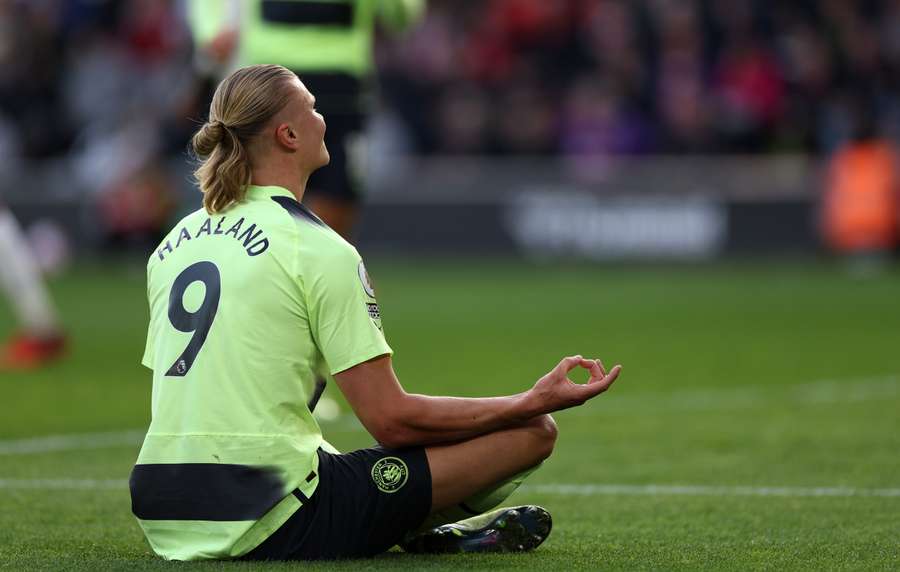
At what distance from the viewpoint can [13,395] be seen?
8734 millimetres

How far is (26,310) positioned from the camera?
994 cm

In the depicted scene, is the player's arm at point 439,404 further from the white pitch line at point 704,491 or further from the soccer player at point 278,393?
the white pitch line at point 704,491

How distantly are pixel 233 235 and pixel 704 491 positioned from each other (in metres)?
2.29

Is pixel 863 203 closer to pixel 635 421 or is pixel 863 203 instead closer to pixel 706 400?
pixel 706 400

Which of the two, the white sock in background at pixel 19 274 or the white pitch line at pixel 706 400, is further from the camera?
the white sock in background at pixel 19 274

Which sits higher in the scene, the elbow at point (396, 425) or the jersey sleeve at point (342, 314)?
the jersey sleeve at point (342, 314)

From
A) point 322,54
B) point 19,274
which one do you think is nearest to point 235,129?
point 322,54

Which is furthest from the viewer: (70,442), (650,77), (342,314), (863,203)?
(650,77)

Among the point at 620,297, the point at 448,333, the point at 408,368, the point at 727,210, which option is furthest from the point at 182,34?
the point at 408,368

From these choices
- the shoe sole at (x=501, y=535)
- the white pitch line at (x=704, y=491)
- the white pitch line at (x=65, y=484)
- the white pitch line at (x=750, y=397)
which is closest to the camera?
the shoe sole at (x=501, y=535)

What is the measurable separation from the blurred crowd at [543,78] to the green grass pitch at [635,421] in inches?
166

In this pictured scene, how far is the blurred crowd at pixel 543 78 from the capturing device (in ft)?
65.2

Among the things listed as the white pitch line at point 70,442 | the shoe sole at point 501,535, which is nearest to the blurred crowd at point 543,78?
the white pitch line at point 70,442

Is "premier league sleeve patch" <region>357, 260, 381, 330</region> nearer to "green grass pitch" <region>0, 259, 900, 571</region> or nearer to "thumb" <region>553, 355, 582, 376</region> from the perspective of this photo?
"thumb" <region>553, 355, 582, 376</region>
